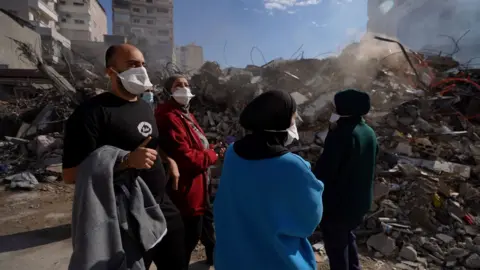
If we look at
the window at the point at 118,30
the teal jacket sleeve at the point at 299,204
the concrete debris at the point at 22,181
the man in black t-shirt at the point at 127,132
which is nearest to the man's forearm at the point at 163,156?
the man in black t-shirt at the point at 127,132

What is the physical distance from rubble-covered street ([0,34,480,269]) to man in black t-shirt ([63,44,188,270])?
1991mm

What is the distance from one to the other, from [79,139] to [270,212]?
92 centimetres

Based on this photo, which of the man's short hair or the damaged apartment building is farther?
the damaged apartment building

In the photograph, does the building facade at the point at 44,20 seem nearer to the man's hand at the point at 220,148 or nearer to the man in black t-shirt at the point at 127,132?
the man's hand at the point at 220,148

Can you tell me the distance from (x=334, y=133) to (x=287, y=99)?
92 cm

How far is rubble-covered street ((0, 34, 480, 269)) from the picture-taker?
342cm

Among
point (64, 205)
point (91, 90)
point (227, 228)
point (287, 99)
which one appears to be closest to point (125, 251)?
A: point (227, 228)

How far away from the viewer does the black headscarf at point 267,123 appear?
122cm

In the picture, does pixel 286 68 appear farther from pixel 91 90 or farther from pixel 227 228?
pixel 227 228

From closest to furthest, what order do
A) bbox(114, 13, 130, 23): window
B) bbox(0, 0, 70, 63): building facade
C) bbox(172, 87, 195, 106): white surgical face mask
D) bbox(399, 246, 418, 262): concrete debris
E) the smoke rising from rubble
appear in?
bbox(172, 87, 195, 106): white surgical face mask, bbox(399, 246, 418, 262): concrete debris, the smoke rising from rubble, bbox(0, 0, 70, 63): building facade, bbox(114, 13, 130, 23): window

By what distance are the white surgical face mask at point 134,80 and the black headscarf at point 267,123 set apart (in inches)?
24.8

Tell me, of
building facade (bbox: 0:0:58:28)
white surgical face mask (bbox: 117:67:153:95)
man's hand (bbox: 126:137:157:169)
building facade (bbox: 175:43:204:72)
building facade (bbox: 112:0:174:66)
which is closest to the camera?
man's hand (bbox: 126:137:157:169)

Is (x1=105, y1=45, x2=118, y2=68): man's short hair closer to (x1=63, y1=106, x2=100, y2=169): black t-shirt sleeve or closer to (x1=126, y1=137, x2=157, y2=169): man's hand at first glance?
(x1=63, y1=106, x2=100, y2=169): black t-shirt sleeve

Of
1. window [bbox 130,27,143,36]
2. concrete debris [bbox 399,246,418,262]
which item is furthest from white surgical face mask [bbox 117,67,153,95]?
window [bbox 130,27,143,36]
